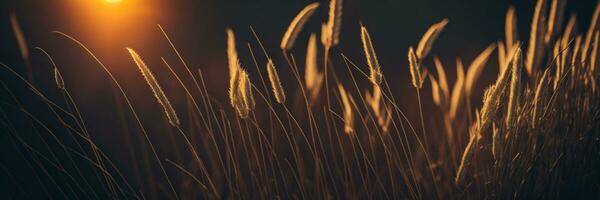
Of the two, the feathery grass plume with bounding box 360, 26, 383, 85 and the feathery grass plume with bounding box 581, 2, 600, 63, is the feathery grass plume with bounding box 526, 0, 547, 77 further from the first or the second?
the feathery grass plume with bounding box 360, 26, 383, 85

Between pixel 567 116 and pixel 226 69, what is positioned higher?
pixel 226 69

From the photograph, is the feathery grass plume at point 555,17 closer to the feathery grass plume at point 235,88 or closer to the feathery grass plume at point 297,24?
the feathery grass plume at point 297,24

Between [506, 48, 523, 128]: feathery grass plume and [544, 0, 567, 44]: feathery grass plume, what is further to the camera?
[544, 0, 567, 44]: feathery grass plume

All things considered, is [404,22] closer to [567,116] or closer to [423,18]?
[423,18]

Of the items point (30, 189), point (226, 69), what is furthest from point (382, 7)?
point (30, 189)

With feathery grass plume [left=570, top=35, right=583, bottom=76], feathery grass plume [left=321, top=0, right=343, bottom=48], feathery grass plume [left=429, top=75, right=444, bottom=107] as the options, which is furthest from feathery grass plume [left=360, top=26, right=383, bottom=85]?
feathery grass plume [left=570, top=35, right=583, bottom=76]

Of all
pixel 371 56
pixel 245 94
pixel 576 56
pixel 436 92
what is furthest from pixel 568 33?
pixel 245 94

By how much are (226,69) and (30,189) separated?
0.69 meters

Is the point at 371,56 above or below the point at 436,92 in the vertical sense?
above

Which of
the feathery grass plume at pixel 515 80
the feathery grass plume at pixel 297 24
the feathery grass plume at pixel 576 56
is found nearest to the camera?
the feathery grass plume at pixel 515 80

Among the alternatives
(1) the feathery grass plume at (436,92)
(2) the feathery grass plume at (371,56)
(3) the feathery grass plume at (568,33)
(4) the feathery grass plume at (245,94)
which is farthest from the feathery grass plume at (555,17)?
(4) the feathery grass plume at (245,94)

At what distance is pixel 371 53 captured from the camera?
1.88 ft

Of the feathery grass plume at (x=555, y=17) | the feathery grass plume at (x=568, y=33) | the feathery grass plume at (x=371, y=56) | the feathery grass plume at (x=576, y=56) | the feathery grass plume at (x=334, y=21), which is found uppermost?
the feathery grass plume at (x=334, y=21)

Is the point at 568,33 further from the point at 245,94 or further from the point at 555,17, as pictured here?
the point at 245,94
